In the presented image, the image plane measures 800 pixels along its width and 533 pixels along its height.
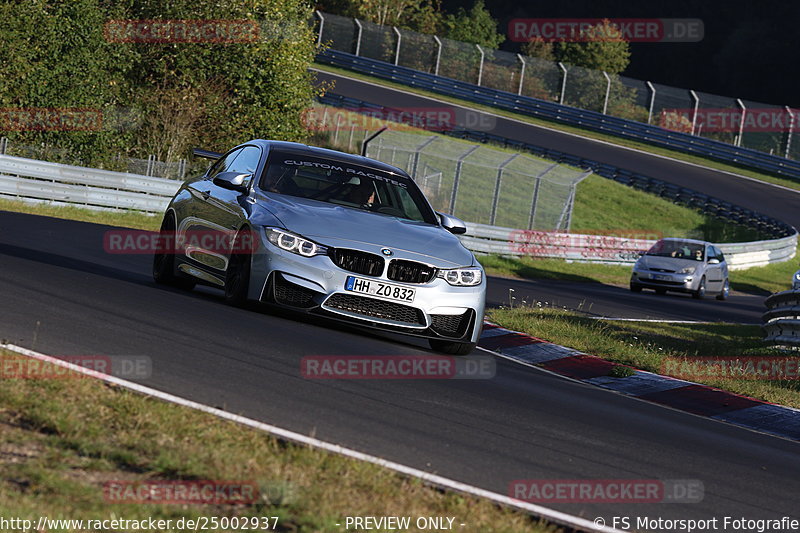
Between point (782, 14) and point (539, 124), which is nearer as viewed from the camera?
point (539, 124)

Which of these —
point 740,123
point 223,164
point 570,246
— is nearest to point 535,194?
point 570,246

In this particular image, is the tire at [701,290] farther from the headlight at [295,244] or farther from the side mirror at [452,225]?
the headlight at [295,244]

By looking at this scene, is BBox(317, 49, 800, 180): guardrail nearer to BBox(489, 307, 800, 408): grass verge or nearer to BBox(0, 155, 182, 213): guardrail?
BBox(0, 155, 182, 213): guardrail

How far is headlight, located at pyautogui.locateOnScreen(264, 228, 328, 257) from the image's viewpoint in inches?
380

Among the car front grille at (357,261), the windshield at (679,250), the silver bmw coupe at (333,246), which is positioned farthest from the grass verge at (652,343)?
the windshield at (679,250)

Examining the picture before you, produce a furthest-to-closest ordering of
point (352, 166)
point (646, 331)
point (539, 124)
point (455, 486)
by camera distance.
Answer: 1. point (539, 124)
2. point (646, 331)
3. point (352, 166)
4. point (455, 486)

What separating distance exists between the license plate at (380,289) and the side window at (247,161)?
5.92 ft

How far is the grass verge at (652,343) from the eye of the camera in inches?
456

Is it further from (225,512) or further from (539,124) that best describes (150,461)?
(539,124)

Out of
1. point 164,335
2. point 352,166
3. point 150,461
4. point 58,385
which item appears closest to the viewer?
point 150,461

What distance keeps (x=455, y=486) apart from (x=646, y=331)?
11404mm

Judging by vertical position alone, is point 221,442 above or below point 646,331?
above

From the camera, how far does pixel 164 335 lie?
861 cm

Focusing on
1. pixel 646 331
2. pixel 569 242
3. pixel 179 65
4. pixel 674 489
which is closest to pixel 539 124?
pixel 569 242
